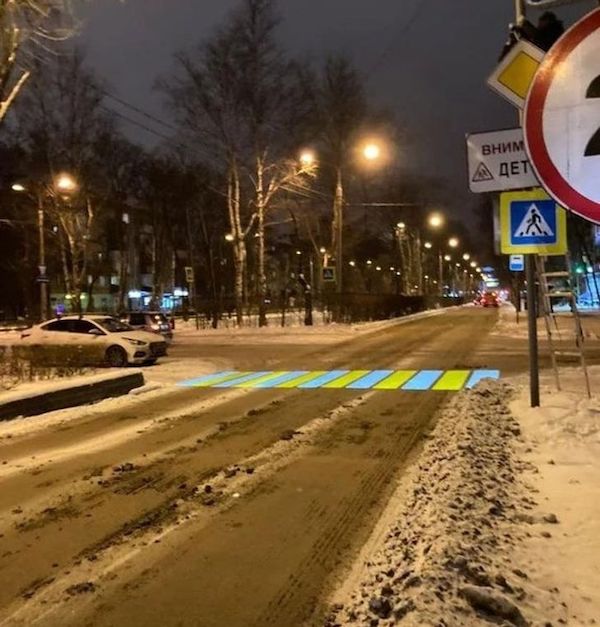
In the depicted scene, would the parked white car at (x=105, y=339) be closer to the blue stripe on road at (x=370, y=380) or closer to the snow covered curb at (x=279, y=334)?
the blue stripe on road at (x=370, y=380)

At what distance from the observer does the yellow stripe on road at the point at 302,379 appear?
1525cm

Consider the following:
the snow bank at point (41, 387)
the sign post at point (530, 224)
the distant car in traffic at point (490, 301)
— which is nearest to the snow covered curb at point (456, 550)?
the sign post at point (530, 224)

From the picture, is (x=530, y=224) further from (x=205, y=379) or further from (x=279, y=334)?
(x=279, y=334)

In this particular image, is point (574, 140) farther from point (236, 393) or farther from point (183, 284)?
point (183, 284)

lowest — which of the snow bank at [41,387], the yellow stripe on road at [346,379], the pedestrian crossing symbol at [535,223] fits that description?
the yellow stripe on road at [346,379]

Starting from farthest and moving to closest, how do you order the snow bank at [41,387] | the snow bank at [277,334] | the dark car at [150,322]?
the snow bank at [277,334] → the dark car at [150,322] → the snow bank at [41,387]

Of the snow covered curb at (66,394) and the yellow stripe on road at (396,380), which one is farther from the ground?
the snow covered curb at (66,394)

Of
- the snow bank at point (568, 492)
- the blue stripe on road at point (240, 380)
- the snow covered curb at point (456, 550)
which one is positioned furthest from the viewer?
the blue stripe on road at point (240, 380)

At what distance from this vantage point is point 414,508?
606cm

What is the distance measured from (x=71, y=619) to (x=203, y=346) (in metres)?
25.3

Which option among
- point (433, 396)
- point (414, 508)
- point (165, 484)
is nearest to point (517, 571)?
point (414, 508)

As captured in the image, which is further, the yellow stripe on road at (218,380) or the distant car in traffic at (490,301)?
the distant car in traffic at (490,301)

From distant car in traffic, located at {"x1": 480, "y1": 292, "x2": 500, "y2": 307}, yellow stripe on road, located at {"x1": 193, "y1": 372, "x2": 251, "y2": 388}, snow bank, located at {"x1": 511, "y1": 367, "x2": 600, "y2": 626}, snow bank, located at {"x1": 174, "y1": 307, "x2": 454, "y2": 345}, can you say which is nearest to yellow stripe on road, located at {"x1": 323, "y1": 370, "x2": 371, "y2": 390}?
yellow stripe on road, located at {"x1": 193, "y1": 372, "x2": 251, "y2": 388}

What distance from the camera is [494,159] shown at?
7609 millimetres
